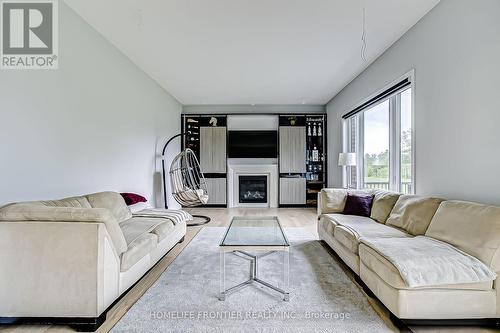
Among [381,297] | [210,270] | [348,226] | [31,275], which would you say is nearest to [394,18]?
[348,226]

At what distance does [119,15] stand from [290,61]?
254 cm

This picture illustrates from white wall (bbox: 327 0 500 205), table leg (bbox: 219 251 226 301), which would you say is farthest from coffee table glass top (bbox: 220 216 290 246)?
white wall (bbox: 327 0 500 205)

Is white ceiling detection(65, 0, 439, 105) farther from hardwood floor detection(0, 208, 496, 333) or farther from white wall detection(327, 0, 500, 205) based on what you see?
hardwood floor detection(0, 208, 496, 333)

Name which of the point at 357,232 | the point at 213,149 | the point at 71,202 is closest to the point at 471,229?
the point at 357,232

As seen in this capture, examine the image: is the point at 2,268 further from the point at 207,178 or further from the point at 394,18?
the point at 207,178

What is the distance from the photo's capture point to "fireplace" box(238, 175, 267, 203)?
743cm

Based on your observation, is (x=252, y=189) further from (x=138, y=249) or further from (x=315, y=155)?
(x=138, y=249)

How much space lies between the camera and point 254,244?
229 centimetres

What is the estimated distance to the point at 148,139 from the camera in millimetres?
5117

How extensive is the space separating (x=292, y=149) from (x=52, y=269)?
6220 millimetres

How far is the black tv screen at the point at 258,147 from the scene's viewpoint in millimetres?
7367

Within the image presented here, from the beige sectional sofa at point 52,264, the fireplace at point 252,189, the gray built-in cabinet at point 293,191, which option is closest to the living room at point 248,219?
the beige sectional sofa at point 52,264
